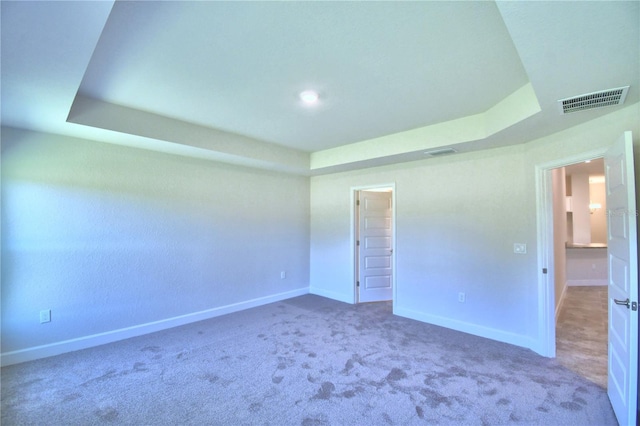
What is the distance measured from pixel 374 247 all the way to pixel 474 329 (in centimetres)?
215

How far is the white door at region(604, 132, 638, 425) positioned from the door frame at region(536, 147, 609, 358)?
764 mm

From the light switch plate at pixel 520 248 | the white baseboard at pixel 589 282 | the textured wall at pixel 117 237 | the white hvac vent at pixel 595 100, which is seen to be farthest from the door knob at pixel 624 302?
the white baseboard at pixel 589 282

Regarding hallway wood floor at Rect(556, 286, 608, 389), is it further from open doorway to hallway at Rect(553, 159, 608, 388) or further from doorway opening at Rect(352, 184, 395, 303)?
doorway opening at Rect(352, 184, 395, 303)

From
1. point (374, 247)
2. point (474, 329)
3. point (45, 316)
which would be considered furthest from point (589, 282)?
point (45, 316)

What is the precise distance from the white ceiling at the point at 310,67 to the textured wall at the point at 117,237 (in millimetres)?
354

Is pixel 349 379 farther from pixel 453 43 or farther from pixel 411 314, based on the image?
pixel 453 43

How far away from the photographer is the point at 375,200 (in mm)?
5477

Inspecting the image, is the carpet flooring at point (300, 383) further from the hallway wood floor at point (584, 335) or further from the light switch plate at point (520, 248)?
the light switch plate at point (520, 248)

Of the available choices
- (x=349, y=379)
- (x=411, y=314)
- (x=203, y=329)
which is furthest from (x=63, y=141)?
(x=411, y=314)

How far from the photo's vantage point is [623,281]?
2012mm

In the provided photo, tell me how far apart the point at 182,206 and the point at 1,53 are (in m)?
2.55

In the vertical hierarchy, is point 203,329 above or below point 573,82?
below

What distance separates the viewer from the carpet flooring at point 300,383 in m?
2.12

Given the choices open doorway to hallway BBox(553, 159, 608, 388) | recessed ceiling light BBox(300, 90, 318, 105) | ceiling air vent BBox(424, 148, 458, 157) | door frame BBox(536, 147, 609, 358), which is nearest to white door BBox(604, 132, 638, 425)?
open doorway to hallway BBox(553, 159, 608, 388)
